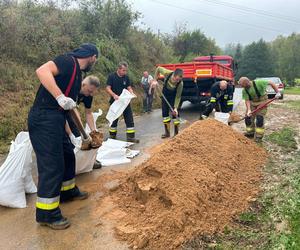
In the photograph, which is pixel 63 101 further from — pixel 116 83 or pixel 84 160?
pixel 116 83

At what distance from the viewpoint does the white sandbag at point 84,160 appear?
16.8 ft

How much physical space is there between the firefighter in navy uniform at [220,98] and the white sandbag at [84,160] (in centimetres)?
416

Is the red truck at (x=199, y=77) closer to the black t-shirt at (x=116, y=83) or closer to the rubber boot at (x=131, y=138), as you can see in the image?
the black t-shirt at (x=116, y=83)

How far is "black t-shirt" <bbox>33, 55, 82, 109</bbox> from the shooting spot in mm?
3545

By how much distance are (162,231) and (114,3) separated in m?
15.0

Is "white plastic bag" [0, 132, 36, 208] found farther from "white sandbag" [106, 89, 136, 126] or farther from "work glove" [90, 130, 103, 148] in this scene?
"white sandbag" [106, 89, 136, 126]

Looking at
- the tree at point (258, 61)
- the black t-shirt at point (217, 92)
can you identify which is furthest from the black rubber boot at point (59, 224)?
the tree at point (258, 61)

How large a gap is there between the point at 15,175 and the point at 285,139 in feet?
19.4

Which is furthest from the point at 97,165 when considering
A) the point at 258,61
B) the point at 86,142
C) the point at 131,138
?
the point at 258,61

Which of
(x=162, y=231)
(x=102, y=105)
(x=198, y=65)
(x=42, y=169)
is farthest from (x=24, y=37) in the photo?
(x=162, y=231)

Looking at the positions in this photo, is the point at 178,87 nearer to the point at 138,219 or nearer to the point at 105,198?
the point at 105,198

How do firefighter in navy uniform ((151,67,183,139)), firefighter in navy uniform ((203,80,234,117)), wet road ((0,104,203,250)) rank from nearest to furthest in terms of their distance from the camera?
wet road ((0,104,203,250))
firefighter in navy uniform ((151,67,183,139))
firefighter in navy uniform ((203,80,234,117))

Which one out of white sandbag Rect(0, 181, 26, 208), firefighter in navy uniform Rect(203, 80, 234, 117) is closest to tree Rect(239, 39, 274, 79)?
firefighter in navy uniform Rect(203, 80, 234, 117)

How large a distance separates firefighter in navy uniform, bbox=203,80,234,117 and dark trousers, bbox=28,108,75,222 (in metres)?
5.59
